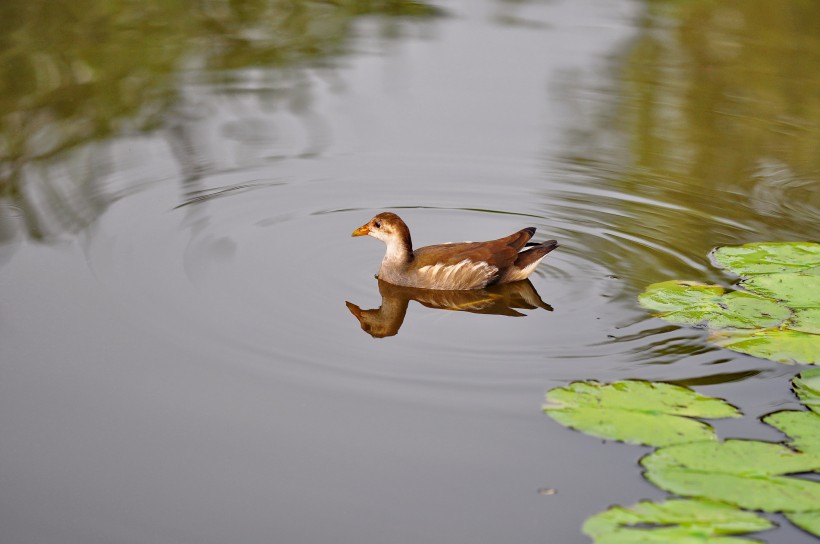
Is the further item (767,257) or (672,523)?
(767,257)

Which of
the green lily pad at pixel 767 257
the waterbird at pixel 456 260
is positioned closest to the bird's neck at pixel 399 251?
the waterbird at pixel 456 260

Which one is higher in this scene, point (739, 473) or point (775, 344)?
point (775, 344)

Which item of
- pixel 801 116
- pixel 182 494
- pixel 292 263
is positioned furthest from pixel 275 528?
pixel 801 116

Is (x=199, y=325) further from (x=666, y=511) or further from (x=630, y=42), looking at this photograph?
(x=630, y=42)

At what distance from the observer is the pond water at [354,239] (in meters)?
4.65

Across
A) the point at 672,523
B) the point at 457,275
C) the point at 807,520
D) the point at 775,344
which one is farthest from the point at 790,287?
the point at 672,523

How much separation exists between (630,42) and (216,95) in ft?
15.4

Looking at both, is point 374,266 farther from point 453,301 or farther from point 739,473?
point 739,473

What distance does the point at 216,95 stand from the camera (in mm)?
10008

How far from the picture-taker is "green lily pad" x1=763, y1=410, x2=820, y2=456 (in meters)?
4.93

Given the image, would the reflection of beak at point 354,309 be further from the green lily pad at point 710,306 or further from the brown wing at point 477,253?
the green lily pad at point 710,306

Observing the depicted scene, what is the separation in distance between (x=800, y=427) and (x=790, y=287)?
1.72 meters

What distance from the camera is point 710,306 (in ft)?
20.9

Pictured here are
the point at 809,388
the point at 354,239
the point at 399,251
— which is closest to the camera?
the point at 809,388
